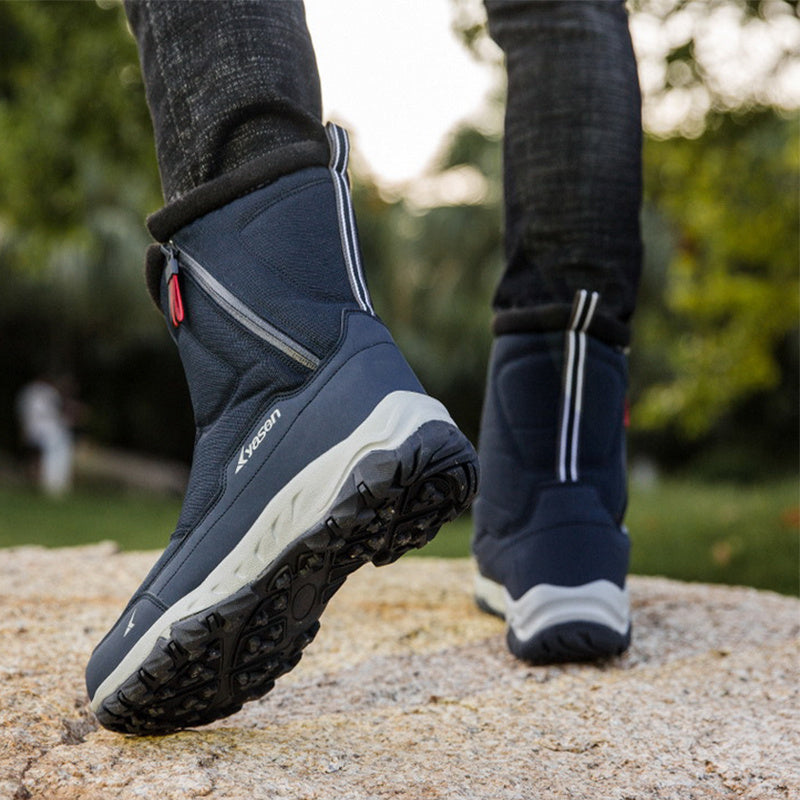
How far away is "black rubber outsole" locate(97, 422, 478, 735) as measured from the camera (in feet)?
3.06

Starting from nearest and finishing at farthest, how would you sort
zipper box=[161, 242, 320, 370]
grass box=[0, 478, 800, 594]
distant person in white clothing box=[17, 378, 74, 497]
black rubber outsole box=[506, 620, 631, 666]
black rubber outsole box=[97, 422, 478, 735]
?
black rubber outsole box=[97, 422, 478, 735], zipper box=[161, 242, 320, 370], black rubber outsole box=[506, 620, 631, 666], grass box=[0, 478, 800, 594], distant person in white clothing box=[17, 378, 74, 497]

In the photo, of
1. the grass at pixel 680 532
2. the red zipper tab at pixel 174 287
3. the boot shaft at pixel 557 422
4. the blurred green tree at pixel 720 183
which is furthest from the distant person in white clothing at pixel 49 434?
the red zipper tab at pixel 174 287

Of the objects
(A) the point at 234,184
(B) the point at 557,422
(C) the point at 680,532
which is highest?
(A) the point at 234,184

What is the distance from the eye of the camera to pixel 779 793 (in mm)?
1004

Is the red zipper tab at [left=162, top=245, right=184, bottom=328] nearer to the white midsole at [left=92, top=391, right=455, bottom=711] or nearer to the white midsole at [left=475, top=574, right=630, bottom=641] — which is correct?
the white midsole at [left=92, top=391, right=455, bottom=711]

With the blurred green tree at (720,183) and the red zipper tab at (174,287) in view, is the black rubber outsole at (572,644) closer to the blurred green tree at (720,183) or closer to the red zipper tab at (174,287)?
the red zipper tab at (174,287)

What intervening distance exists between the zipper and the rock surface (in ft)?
1.50

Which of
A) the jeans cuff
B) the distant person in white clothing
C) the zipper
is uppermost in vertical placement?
the jeans cuff

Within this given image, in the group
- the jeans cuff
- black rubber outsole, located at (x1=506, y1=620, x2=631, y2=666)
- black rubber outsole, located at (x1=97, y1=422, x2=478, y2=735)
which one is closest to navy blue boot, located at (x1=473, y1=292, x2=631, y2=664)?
black rubber outsole, located at (x1=506, y1=620, x2=631, y2=666)

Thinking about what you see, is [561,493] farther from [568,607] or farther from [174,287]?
[174,287]

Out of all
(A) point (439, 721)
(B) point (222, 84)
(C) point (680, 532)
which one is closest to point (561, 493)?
(A) point (439, 721)

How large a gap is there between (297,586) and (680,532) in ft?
13.0

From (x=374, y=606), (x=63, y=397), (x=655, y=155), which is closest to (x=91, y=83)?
(x=655, y=155)

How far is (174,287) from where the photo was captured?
3.57 ft
